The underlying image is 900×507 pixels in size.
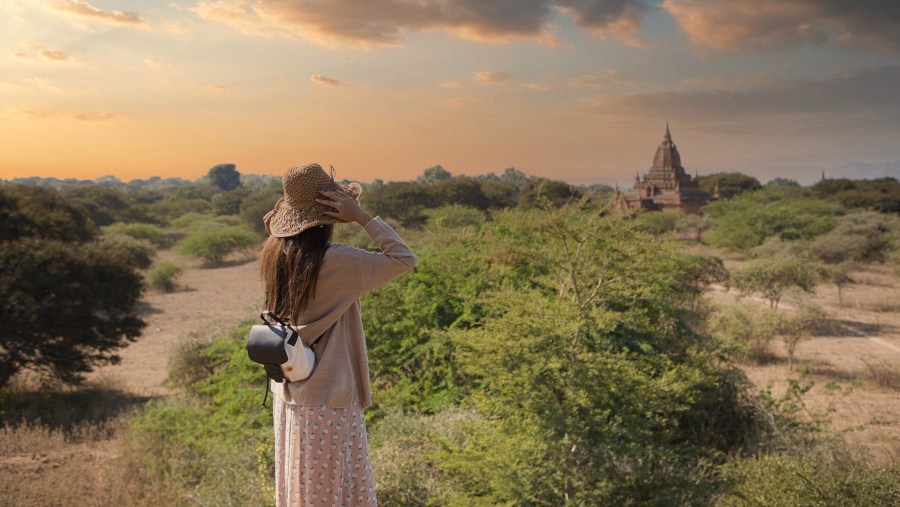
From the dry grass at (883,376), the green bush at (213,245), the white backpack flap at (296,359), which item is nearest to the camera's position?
the white backpack flap at (296,359)

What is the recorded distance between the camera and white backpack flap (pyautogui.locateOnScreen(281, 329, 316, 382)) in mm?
2088

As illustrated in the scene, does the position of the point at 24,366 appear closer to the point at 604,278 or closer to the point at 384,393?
the point at 384,393

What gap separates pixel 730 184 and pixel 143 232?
50.1 metres

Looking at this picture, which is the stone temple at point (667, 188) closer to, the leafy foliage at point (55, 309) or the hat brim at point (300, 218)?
the leafy foliage at point (55, 309)

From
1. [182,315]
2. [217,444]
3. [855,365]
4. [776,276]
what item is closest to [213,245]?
[182,315]

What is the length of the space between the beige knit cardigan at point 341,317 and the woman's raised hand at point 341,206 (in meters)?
0.08

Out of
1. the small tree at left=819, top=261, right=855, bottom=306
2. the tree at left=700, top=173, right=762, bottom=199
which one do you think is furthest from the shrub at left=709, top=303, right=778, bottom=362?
the tree at left=700, top=173, right=762, bottom=199

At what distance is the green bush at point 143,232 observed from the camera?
38.0m

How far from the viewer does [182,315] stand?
2148cm

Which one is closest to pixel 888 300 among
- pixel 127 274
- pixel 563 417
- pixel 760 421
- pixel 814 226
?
pixel 814 226

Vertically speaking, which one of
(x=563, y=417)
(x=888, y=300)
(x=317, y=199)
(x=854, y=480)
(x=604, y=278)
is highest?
(x=317, y=199)

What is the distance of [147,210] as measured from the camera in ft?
177

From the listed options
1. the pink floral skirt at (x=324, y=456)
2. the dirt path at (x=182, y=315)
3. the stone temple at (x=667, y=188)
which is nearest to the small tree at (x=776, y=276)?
the dirt path at (x=182, y=315)

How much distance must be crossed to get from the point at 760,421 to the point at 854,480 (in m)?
2.91
